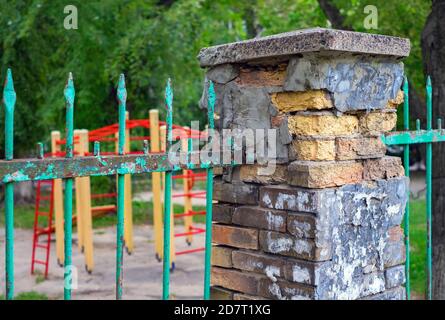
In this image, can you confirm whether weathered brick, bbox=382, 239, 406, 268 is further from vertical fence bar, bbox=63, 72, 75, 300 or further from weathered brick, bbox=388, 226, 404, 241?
vertical fence bar, bbox=63, 72, 75, 300

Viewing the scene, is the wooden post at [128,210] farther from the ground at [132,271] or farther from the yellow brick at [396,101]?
the yellow brick at [396,101]

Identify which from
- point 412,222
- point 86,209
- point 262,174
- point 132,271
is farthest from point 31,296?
point 412,222

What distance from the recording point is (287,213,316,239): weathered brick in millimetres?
2588

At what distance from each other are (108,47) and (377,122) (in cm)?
802

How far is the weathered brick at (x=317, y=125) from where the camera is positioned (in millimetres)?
2656

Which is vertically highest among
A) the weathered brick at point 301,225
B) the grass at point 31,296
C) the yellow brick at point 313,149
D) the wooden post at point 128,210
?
the yellow brick at point 313,149

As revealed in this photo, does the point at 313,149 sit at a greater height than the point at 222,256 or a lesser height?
greater

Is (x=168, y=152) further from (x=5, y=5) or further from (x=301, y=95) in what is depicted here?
(x=5, y=5)

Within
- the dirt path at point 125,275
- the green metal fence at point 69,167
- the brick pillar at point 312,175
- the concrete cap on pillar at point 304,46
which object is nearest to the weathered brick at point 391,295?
the brick pillar at point 312,175

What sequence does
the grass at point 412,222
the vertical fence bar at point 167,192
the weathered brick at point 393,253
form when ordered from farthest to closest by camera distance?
the grass at point 412,222, the weathered brick at point 393,253, the vertical fence bar at point 167,192

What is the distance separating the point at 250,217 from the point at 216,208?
0.23m

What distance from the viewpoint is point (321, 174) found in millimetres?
2621

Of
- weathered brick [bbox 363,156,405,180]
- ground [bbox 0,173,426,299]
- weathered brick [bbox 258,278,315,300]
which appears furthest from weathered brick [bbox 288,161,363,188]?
ground [bbox 0,173,426,299]
